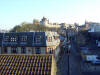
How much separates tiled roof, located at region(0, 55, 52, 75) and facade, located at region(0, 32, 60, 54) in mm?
15321

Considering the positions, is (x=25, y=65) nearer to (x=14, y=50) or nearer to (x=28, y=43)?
(x=28, y=43)

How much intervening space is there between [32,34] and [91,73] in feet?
37.9

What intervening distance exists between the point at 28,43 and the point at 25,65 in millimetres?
16735

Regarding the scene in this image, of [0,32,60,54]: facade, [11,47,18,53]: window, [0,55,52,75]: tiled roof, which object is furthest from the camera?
[11,47,18,53]: window

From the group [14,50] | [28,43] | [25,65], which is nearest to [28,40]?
[28,43]

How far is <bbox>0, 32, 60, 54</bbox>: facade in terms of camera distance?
24.1m

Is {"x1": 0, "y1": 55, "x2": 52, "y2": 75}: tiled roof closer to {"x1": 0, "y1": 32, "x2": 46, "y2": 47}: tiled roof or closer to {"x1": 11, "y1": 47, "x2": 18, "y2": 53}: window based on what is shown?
{"x1": 0, "y1": 32, "x2": 46, "y2": 47}: tiled roof

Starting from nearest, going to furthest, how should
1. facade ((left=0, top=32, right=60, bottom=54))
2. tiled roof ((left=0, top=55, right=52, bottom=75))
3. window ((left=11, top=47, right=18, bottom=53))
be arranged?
tiled roof ((left=0, top=55, right=52, bottom=75)) < facade ((left=0, top=32, right=60, bottom=54)) < window ((left=11, top=47, right=18, bottom=53))

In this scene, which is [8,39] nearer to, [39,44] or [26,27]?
[39,44]

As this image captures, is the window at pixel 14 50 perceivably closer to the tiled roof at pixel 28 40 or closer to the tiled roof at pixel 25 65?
the tiled roof at pixel 28 40

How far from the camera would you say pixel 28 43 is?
80.1 ft

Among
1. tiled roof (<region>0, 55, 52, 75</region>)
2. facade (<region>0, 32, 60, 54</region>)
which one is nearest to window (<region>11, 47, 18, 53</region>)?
facade (<region>0, 32, 60, 54</region>)

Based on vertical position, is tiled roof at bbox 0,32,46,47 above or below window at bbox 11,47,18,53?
above

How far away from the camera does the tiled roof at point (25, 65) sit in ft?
24.2
